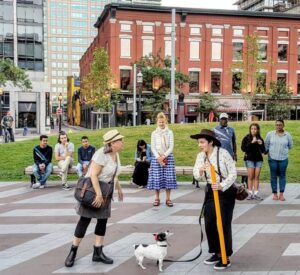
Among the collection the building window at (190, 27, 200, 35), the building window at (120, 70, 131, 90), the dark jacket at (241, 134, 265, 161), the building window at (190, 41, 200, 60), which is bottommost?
the dark jacket at (241, 134, 265, 161)

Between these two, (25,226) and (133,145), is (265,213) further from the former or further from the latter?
(133,145)

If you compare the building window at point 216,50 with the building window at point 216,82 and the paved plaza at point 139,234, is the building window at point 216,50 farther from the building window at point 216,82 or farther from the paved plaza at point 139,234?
the paved plaza at point 139,234

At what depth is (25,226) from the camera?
332 inches

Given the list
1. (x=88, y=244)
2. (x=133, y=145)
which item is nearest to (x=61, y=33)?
(x=133, y=145)

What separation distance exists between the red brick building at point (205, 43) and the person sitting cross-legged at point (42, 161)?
37550 millimetres

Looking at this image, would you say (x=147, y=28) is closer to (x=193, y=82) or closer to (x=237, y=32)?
(x=193, y=82)

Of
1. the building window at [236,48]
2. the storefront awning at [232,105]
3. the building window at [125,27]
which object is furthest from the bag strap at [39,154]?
the building window at [236,48]

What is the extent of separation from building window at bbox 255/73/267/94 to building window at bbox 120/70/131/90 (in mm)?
13094

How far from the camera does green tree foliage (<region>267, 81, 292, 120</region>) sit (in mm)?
50169

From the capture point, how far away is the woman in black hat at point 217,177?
5930mm

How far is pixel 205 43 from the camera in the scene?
51.7m

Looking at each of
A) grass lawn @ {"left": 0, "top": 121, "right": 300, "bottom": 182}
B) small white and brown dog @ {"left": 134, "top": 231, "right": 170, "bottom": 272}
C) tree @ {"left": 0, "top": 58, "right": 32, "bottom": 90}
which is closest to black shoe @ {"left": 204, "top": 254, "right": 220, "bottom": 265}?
small white and brown dog @ {"left": 134, "top": 231, "right": 170, "bottom": 272}

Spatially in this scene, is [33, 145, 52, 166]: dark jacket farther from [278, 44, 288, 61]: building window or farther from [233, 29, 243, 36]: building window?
[278, 44, 288, 61]: building window

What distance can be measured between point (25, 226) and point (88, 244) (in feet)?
5.78
